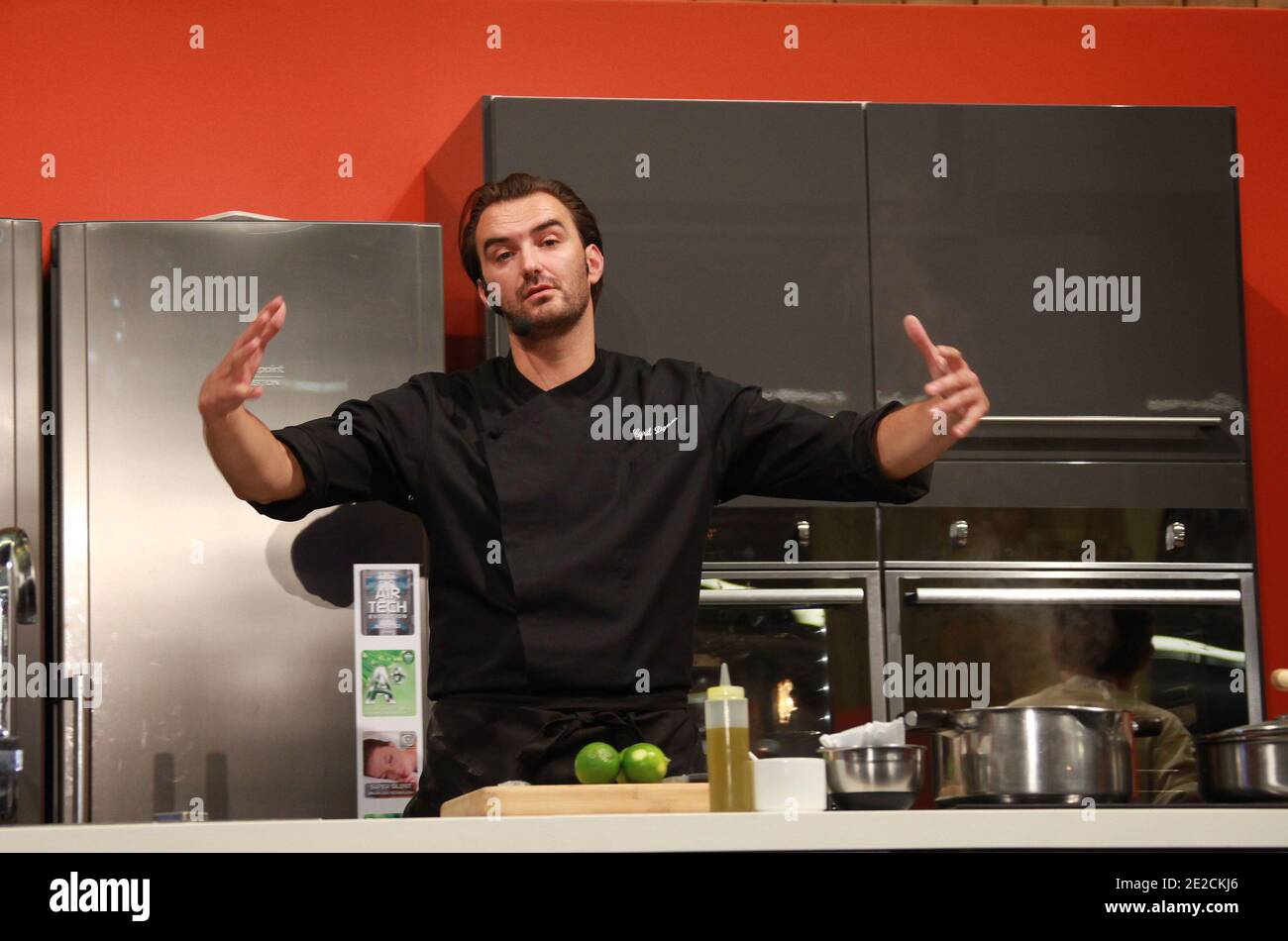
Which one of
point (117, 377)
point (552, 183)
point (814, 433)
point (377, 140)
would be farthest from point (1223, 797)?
point (377, 140)

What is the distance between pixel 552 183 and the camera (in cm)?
283

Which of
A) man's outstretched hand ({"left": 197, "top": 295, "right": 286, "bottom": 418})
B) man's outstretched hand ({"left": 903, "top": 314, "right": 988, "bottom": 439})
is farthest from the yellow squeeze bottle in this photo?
man's outstretched hand ({"left": 197, "top": 295, "right": 286, "bottom": 418})

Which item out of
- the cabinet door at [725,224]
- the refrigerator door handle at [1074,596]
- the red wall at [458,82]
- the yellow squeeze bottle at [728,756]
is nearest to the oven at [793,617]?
the refrigerator door handle at [1074,596]

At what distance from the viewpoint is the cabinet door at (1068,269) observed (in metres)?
3.15

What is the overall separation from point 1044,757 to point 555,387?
129 centimetres

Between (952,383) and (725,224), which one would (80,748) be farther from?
(952,383)

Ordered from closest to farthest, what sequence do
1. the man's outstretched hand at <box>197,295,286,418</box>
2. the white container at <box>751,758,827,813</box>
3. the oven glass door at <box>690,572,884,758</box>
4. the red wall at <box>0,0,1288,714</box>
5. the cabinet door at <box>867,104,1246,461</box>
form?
the white container at <box>751,758,827,813</box> → the man's outstretched hand at <box>197,295,286,418</box> → the oven glass door at <box>690,572,884,758</box> → the cabinet door at <box>867,104,1246,461</box> → the red wall at <box>0,0,1288,714</box>

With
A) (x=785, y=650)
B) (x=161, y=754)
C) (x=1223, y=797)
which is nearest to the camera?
(x=1223, y=797)

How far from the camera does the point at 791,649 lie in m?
3.03

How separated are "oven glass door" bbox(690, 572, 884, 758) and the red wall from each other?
75 cm

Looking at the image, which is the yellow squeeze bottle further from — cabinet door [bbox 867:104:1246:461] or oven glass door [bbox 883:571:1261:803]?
cabinet door [bbox 867:104:1246:461]

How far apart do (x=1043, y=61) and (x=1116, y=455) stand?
40.4 inches

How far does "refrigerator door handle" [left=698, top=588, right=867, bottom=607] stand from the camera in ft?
9.85

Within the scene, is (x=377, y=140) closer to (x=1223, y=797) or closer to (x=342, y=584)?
(x=342, y=584)
